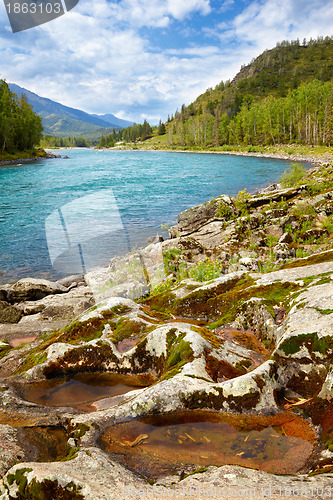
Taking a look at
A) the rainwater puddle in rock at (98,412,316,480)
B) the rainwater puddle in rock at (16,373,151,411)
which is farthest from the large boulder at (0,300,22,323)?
the rainwater puddle in rock at (98,412,316,480)

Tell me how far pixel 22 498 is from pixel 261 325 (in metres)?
4.46

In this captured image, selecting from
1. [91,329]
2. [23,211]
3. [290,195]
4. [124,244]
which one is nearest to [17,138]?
[23,211]

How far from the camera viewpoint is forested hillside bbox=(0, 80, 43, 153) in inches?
3447

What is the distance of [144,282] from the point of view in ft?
41.0

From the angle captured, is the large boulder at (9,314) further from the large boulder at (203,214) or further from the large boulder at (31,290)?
the large boulder at (203,214)

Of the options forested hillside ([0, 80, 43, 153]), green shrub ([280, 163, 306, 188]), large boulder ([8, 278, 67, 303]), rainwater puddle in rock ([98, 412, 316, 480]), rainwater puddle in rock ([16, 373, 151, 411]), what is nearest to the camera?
rainwater puddle in rock ([98, 412, 316, 480])

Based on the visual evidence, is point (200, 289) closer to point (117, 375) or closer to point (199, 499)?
point (117, 375)

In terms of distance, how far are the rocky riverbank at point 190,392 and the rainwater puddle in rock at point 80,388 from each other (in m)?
0.04

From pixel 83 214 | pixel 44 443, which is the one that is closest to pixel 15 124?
pixel 83 214

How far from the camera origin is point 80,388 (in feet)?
15.8

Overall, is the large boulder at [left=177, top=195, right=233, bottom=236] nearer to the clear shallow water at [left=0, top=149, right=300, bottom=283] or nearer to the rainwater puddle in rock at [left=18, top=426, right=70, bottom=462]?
the clear shallow water at [left=0, top=149, right=300, bottom=283]

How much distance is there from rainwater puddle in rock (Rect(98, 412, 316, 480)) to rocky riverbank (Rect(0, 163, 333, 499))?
0.6 inches

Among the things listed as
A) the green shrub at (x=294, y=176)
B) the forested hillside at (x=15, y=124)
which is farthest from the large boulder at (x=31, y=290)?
the forested hillside at (x=15, y=124)

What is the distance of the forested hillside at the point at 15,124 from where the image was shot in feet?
287
